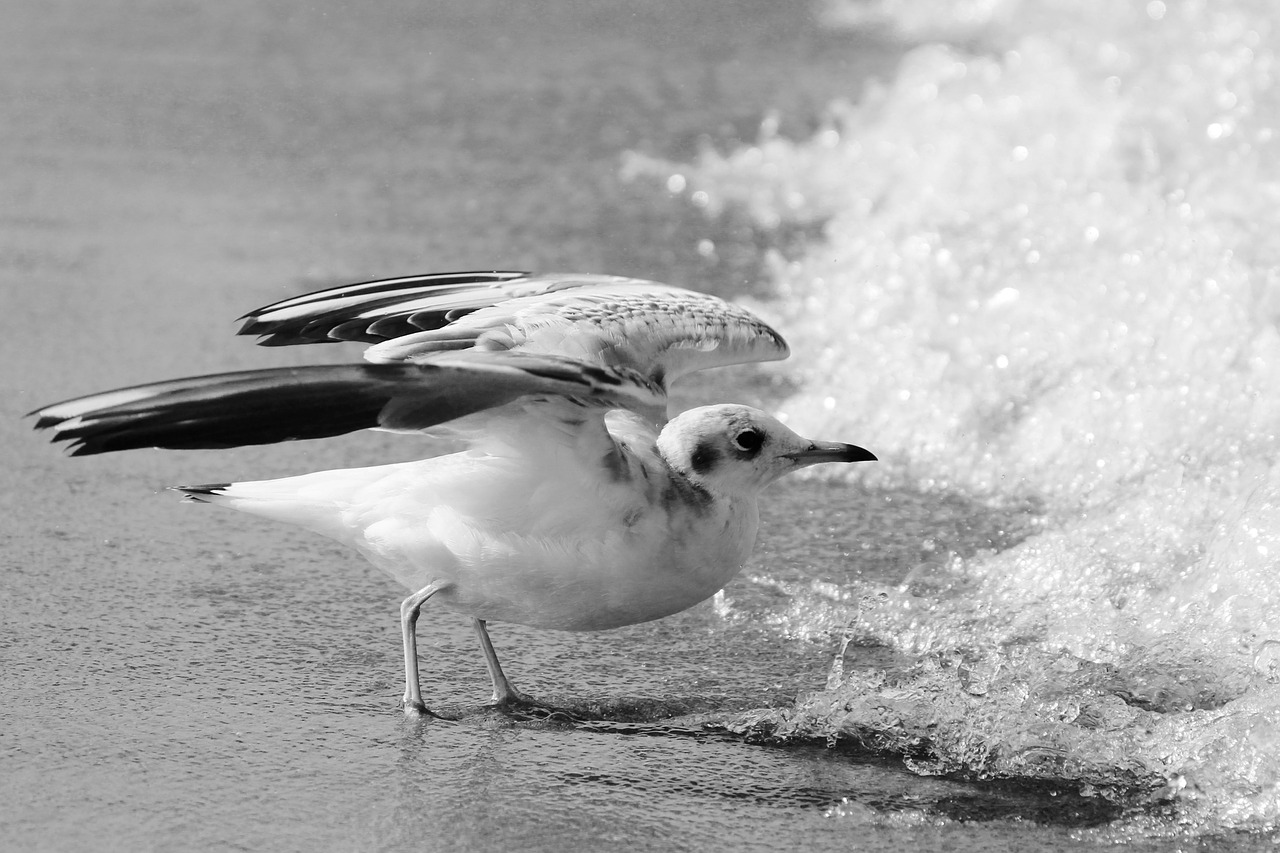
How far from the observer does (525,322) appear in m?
4.55

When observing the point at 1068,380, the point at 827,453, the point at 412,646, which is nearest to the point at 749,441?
the point at 827,453

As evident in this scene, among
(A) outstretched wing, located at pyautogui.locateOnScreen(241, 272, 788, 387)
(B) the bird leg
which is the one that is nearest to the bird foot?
(B) the bird leg

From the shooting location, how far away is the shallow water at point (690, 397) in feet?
12.6

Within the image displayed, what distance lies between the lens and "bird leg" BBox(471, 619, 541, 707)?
170 inches

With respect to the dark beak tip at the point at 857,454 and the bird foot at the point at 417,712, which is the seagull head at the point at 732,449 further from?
the bird foot at the point at 417,712

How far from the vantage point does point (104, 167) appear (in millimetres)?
9055

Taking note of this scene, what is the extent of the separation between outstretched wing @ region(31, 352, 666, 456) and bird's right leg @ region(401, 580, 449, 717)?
641 millimetres

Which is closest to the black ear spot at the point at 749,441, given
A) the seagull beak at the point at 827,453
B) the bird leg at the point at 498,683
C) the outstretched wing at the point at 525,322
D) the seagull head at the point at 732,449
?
the seagull head at the point at 732,449

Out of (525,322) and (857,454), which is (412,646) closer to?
(525,322)

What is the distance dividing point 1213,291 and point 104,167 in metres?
5.62

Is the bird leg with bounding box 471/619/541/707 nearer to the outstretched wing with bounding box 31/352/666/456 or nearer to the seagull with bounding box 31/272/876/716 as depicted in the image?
the seagull with bounding box 31/272/876/716

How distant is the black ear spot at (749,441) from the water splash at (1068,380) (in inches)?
25.7

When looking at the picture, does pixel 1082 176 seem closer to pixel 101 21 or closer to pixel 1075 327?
pixel 1075 327

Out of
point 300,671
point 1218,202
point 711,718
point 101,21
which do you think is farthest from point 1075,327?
point 101,21
